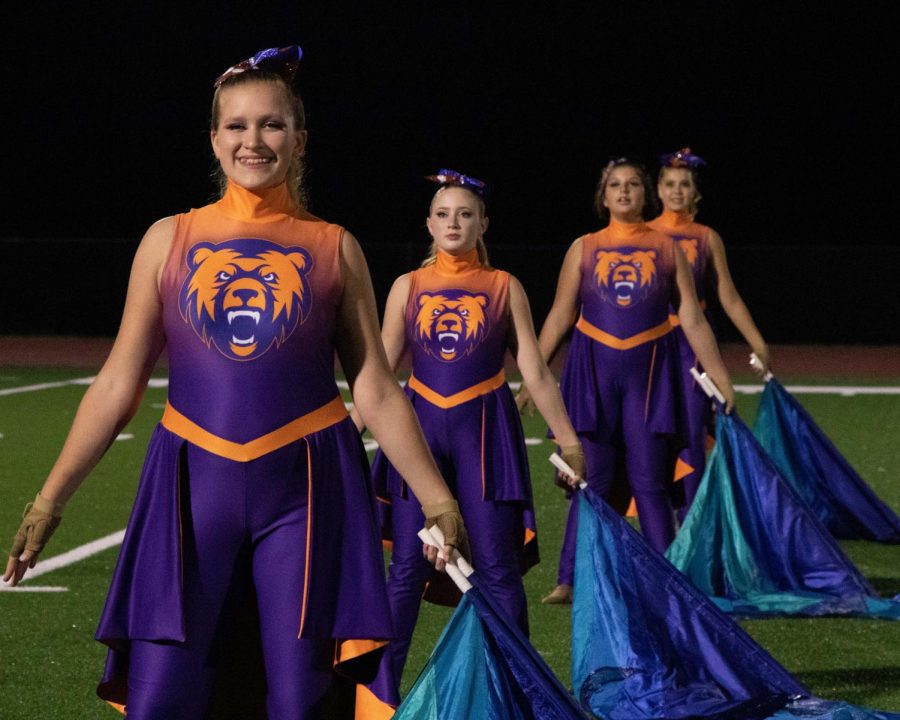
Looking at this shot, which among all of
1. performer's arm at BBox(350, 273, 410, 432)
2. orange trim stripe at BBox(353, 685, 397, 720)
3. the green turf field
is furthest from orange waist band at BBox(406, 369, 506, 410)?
orange trim stripe at BBox(353, 685, 397, 720)

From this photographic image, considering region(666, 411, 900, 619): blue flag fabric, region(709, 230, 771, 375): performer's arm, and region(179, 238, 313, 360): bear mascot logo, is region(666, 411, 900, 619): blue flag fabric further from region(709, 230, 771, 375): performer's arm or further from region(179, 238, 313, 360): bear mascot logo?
region(179, 238, 313, 360): bear mascot logo

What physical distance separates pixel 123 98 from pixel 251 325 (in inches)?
756

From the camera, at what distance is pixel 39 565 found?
675cm

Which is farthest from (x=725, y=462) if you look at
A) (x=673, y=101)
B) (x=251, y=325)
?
(x=673, y=101)

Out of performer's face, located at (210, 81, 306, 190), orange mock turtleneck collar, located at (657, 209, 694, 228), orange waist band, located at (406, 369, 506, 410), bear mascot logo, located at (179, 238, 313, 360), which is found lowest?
orange waist band, located at (406, 369, 506, 410)

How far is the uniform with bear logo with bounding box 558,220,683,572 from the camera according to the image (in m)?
6.15

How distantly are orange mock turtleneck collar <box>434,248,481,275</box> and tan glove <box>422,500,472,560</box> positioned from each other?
80.3 inches

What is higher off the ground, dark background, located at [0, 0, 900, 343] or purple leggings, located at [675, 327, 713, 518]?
dark background, located at [0, 0, 900, 343]

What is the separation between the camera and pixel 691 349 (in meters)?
7.21

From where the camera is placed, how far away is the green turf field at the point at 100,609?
481cm

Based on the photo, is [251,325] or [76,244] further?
[76,244]

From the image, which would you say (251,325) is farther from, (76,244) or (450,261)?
(76,244)

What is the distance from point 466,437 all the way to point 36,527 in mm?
2000

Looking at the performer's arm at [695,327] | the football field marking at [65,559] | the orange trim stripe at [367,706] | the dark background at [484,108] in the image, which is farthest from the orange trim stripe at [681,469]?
the dark background at [484,108]
